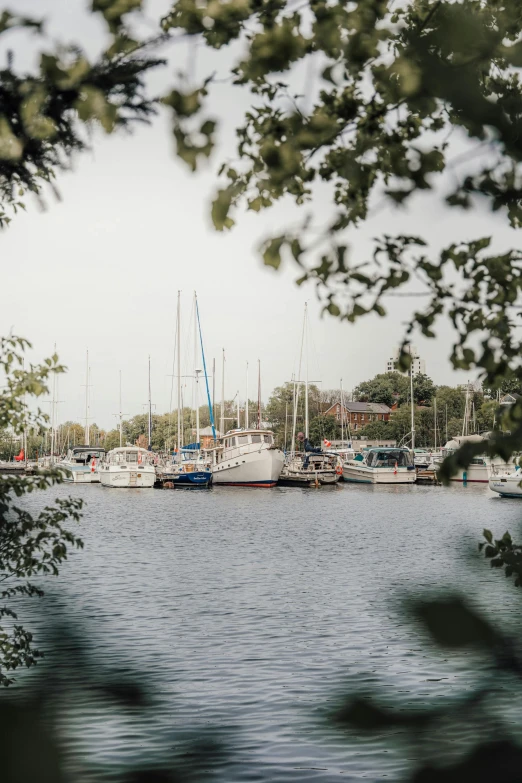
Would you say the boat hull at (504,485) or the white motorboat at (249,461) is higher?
the white motorboat at (249,461)

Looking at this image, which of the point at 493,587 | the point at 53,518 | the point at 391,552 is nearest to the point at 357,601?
the point at 391,552

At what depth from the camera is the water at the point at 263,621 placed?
4.42 feet

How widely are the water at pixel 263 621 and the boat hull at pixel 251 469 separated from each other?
20.0 metres

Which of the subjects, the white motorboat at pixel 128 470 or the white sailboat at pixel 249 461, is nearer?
the white sailboat at pixel 249 461

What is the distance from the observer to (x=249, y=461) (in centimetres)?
7750

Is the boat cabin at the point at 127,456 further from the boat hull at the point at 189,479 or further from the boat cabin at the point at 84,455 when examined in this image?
the boat cabin at the point at 84,455

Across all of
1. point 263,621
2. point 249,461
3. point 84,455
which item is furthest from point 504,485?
point 84,455

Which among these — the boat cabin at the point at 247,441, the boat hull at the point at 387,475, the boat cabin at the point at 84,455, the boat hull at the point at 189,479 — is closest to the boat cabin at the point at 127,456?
the boat hull at the point at 189,479

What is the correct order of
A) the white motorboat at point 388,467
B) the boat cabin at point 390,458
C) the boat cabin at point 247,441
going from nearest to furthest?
the boat cabin at point 247,441
the white motorboat at point 388,467
the boat cabin at point 390,458

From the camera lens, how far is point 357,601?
911 inches

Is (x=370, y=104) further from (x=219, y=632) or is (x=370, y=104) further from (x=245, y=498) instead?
(x=245, y=498)

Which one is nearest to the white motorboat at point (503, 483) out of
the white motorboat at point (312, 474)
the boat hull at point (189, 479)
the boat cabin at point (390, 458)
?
the boat cabin at point (390, 458)

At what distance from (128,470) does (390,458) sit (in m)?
23.7

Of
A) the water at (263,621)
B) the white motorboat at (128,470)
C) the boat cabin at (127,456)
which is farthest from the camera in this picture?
the boat cabin at (127,456)
